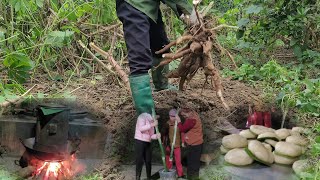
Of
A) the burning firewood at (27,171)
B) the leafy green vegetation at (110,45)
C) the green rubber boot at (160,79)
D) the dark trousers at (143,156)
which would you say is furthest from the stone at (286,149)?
the burning firewood at (27,171)

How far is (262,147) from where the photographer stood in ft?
7.84

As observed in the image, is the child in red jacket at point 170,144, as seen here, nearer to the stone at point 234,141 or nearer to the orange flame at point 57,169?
the stone at point 234,141

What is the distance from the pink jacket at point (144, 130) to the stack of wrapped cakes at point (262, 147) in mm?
382

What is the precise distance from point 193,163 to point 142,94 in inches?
20.7

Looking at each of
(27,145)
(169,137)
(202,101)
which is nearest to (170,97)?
(202,101)

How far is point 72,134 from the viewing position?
2.19 m

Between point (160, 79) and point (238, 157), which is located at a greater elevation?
point (160, 79)

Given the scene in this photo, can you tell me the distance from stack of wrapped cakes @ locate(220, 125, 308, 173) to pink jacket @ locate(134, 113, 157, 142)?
382 millimetres

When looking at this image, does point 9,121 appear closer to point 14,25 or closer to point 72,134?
point 72,134

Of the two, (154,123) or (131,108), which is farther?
(131,108)

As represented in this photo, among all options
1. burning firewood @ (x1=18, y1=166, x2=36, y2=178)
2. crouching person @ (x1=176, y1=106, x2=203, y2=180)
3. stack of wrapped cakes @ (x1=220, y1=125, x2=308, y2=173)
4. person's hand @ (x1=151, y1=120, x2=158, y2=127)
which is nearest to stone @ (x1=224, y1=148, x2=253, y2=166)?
stack of wrapped cakes @ (x1=220, y1=125, x2=308, y2=173)

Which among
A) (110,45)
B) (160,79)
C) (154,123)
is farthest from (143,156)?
(110,45)

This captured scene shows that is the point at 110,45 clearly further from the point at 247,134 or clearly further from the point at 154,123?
the point at 154,123

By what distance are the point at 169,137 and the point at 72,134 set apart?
1.60 feet
